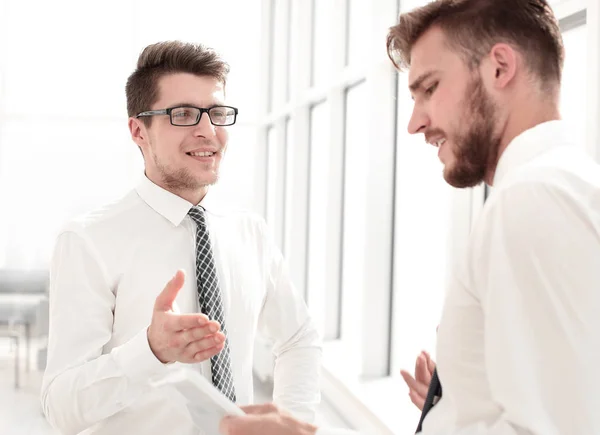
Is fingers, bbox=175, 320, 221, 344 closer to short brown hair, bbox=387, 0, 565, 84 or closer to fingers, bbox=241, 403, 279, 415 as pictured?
fingers, bbox=241, 403, 279, 415

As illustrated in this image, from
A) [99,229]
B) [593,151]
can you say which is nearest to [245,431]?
[99,229]

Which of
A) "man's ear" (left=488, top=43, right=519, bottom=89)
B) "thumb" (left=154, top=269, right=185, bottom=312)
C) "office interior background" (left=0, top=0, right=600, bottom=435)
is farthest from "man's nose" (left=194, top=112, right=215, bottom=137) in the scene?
"man's ear" (left=488, top=43, right=519, bottom=89)

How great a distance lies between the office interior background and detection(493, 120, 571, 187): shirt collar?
23.0 inches

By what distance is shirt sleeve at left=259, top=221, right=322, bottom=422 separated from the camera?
184cm

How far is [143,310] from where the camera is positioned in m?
1.67

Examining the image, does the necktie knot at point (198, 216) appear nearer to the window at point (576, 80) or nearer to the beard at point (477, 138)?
the beard at point (477, 138)

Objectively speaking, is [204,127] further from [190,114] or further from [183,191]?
[183,191]

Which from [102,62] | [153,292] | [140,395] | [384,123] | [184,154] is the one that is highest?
[102,62]

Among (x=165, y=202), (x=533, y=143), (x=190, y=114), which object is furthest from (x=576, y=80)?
(x=165, y=202)

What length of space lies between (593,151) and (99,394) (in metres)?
1.27

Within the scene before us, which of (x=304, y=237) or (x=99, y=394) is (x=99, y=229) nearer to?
(x=99, y=394)

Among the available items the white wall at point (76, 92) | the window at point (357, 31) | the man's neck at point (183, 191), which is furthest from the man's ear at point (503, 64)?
the white wall at point (76, 92)

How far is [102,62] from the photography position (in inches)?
287

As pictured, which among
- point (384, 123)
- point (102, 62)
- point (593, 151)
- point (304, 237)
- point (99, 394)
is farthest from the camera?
point (102, 62)
